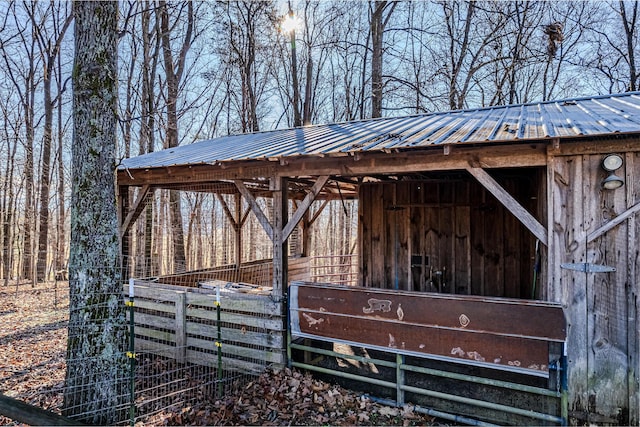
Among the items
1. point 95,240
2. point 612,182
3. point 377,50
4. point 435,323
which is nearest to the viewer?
point 612,182

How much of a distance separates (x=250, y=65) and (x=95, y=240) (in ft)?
42.1

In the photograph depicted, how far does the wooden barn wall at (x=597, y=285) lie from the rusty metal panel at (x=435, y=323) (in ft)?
1.33

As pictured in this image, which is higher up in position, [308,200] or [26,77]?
[26,77]

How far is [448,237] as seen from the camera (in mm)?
6734

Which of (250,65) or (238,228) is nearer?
(238,228)

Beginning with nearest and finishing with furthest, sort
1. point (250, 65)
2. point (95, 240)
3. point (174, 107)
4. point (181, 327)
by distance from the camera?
1. point (95, 240)
2. point (181, 327)
3. point (174, 107)
4. point (250, 65)

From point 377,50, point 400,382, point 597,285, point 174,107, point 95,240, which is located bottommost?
point 400,382

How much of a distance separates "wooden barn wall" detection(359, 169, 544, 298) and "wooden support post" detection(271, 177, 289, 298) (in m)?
2.55

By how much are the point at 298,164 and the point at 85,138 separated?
96.0 inches

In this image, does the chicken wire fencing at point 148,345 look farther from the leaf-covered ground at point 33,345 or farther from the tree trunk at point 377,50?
the tree trunk at point 377,50

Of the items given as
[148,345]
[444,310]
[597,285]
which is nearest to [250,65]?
[148,345]

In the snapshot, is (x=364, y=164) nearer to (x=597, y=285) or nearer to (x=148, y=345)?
(x=597, y=285)

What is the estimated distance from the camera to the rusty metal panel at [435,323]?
3727 millimetres

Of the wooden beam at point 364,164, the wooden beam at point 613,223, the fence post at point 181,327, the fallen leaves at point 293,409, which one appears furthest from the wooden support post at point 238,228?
the wooden beam at point 613,223
